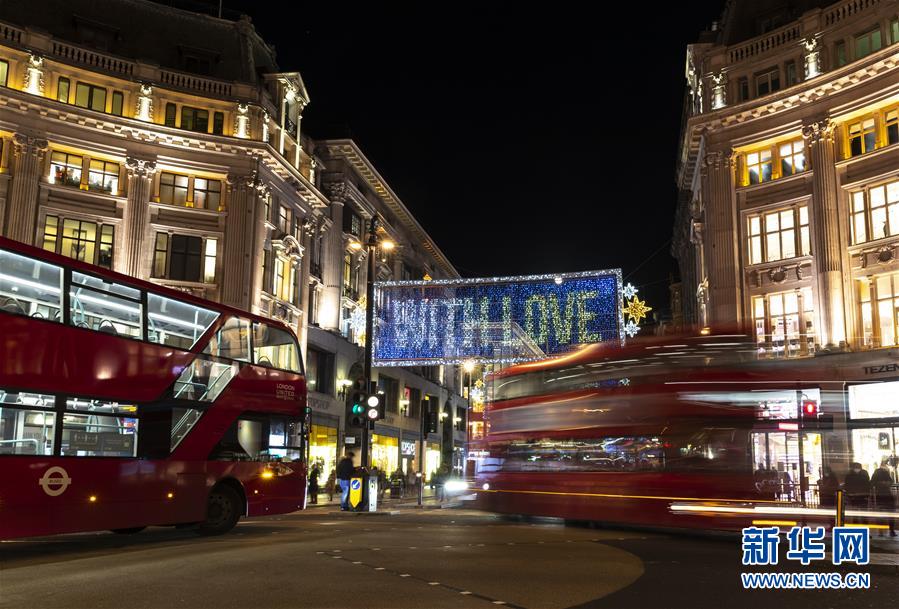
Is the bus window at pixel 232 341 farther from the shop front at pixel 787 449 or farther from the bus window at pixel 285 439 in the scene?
the shop front at pixel 787 449

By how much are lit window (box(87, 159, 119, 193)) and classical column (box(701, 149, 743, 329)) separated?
2410cm

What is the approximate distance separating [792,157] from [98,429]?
28.2m

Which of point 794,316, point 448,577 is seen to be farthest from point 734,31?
point 448,577

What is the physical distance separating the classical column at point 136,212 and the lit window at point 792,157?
83.0ft

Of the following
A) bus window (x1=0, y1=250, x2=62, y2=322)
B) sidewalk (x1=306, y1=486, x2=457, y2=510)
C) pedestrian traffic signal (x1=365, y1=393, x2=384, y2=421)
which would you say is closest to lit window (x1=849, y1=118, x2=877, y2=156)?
sidewalk (x1=306, y1=486, x2=457, y2=510)

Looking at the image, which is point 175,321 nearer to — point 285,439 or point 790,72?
point 285,439

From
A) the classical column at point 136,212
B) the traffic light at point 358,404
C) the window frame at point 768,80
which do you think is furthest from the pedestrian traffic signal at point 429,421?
the window frame at point 768,80

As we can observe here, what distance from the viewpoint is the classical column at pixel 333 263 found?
44438mm

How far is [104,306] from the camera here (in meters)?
13.6

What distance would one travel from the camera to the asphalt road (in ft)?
27.6

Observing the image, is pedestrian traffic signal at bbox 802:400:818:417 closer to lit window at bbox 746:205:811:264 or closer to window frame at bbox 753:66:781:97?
lit window at bbox 746:205:811:264

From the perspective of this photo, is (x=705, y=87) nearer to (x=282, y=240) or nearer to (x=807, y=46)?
(x=807, y=46)

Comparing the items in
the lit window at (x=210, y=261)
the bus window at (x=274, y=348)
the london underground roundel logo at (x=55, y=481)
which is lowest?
the london underground roundel logo at (x=55, y=481)

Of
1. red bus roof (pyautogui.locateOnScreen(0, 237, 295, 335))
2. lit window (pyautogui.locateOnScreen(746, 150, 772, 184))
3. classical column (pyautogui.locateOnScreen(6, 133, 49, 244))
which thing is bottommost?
red bus roof (pyautogui.locateOnScreen(0, 237, 295, 335))
